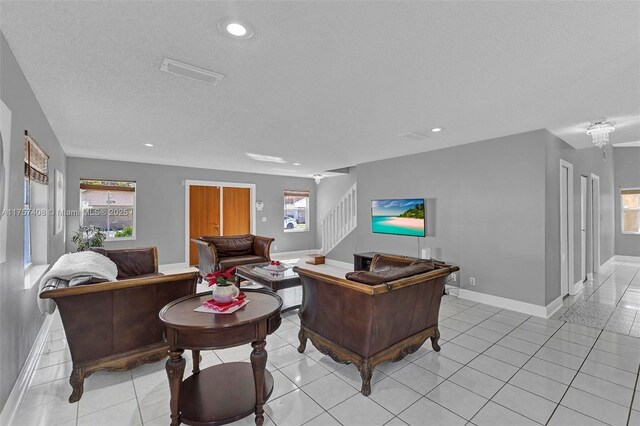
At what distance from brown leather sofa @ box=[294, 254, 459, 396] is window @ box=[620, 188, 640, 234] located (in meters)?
8.25

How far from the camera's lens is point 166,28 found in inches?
70.3

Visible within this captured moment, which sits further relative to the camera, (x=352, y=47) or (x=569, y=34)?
(x=352, y=47)

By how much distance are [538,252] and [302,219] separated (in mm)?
6507

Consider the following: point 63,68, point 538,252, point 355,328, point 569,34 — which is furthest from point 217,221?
point 569,34

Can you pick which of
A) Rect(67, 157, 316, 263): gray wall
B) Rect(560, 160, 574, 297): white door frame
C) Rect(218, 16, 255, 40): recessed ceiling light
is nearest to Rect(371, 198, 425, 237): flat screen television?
Rect(560, 160, 574, 297): white door frame

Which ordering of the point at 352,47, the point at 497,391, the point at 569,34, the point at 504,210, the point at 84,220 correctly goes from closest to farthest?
the point at 569,34, the point at 352,47, the point at 497,391, the point at 504,210, the point at 84,220

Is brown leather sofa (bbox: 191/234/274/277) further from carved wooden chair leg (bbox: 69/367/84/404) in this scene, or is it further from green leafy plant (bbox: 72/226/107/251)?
carved wooden chair leg (bbox: 69/367/84/404)

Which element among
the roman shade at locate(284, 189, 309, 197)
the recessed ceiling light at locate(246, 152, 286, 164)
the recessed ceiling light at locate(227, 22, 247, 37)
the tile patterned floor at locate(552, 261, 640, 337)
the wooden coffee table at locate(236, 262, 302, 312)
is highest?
Answer: the recessed ceiling light at locate(246, 152, 286, 164)

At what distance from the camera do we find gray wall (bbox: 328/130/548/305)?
3.96 meters

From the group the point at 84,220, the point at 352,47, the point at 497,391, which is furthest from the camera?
the point at 84,220

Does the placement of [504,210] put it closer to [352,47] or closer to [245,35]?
[352,47]

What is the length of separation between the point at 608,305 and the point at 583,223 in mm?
1784

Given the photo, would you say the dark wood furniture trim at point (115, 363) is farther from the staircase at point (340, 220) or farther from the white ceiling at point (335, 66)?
the staircase at point (340, 220)

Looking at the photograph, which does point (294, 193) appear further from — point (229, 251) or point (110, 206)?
point (110, 206)
